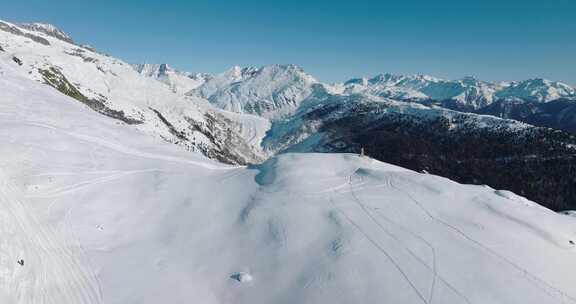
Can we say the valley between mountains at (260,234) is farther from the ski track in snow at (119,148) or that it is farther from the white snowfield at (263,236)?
the ski track in snow at (119,148)

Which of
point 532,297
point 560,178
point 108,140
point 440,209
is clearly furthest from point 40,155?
point 560,178

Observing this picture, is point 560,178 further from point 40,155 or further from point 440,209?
point 40,155

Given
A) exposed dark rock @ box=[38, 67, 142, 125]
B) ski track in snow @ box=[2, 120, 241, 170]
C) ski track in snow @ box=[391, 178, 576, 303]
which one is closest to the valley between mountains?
ski track in snow @ box=[391, 178, 576, 303]

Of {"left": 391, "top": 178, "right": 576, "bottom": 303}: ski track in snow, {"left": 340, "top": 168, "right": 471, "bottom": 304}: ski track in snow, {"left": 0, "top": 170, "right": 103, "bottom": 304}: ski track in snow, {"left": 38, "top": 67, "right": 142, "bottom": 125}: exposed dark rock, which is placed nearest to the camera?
{"left": 340, "top": 168, "right": 471, "bottom": 304}: ski track in snow

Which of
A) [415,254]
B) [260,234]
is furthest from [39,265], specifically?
[415,254]

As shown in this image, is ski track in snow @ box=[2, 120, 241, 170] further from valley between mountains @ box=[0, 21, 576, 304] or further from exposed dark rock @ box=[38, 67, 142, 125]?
exposed dark rock @ box=[38, 67, 142, 125]

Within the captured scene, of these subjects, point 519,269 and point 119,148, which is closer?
point 519,269

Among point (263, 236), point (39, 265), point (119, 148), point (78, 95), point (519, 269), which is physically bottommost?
point (519, 269)

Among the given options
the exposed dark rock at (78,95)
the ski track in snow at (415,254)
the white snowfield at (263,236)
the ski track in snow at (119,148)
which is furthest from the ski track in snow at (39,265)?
the exposed dark rock at (78,95)

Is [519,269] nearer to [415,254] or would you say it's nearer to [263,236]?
[415,254]
